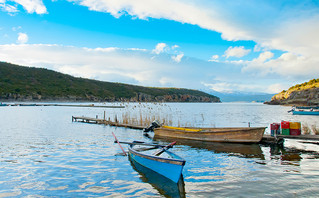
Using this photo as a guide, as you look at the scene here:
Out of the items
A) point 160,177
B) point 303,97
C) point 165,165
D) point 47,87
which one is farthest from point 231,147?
point 47,87

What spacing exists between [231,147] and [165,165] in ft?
33.3

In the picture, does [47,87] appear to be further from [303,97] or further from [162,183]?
[162,183]

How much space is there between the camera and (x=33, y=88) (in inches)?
4727

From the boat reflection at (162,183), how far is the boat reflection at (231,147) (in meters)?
7.15

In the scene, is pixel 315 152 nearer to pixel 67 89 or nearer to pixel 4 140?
pixel 4 140

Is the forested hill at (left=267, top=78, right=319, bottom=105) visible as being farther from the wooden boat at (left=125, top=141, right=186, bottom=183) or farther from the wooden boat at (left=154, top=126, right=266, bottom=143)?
the wooden boat at (left=125, top=141, right=186, bottom=183)

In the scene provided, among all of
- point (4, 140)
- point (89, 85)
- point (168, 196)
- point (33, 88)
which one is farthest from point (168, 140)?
point (89, 85)

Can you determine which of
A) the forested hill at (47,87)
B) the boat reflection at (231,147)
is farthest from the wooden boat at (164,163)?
the forested hill at (47,87)

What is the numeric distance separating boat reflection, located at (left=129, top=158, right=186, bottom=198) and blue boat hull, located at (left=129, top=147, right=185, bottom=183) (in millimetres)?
254

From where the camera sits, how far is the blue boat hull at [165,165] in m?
10.3

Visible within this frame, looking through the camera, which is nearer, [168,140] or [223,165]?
[223,165]

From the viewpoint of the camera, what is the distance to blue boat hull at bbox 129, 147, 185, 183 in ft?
33.7

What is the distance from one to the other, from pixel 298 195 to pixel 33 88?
13042 cm

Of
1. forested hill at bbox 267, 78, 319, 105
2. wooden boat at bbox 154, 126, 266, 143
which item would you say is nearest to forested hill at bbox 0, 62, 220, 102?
forested hill at bbox 267, 78, 319, 105
